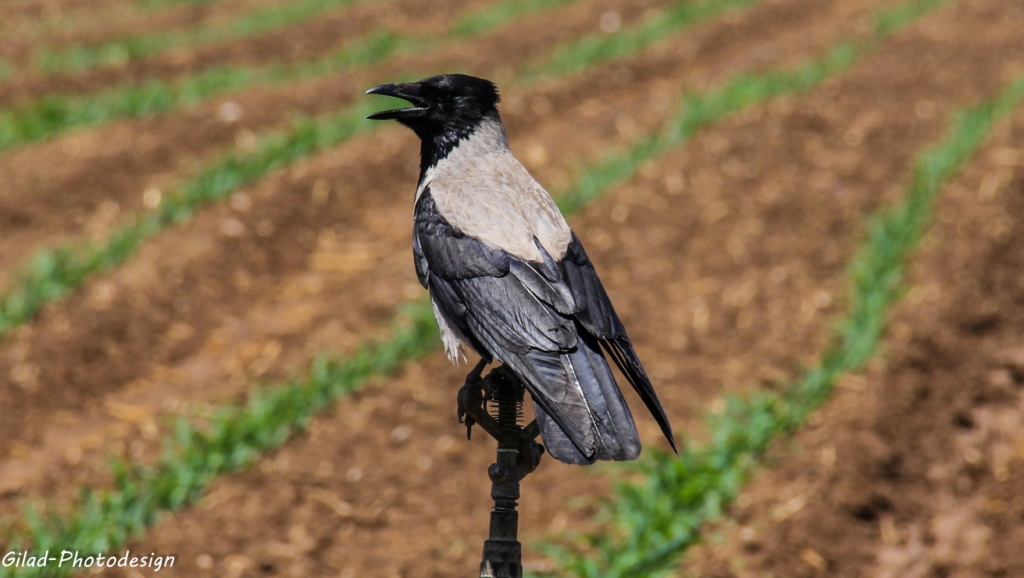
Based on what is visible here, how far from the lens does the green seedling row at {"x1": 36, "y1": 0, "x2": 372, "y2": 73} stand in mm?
13805

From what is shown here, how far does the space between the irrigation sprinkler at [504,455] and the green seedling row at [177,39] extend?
1156cm

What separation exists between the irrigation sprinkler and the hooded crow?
80 mm

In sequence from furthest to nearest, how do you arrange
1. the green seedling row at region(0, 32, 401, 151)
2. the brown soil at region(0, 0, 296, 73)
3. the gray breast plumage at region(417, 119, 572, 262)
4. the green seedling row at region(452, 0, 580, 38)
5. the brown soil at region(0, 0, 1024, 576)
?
the green seedling row at region(452, 0, 580, 38) < the brown soil at region(0, 0, 296, 73) < the green seedling row at region(0, 32, 401, 151) < the brown soil at region(0, 0, 1024, 576) < the gray breast plumage at region(417, 119, 572, 262)

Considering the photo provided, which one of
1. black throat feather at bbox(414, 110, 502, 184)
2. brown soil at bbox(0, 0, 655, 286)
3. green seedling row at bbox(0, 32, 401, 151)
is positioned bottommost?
black throat feather at bbox(414, 110, 502, 184)

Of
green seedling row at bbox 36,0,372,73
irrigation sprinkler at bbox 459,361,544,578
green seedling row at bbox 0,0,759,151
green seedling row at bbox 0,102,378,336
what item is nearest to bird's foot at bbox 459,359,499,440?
irrigation sprinkler at bbox 459,361,544,578

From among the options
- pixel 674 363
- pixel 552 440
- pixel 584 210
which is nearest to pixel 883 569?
pixel 674 363

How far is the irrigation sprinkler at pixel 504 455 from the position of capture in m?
3.02

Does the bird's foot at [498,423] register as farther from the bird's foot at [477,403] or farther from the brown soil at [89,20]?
the brown soil at [89,20]

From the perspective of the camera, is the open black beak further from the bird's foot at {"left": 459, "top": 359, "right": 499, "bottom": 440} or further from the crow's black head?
the bird's foot at {"left": 459, "top": 359, "right": 499, "bottom": 440}

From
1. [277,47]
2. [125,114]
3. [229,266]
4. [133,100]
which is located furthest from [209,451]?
[277,47]

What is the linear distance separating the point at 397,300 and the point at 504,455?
4.58m

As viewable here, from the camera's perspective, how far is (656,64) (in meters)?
13.3

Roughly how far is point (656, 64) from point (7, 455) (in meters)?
9.18

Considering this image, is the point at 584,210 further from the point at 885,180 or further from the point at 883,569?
the point at 883,569
